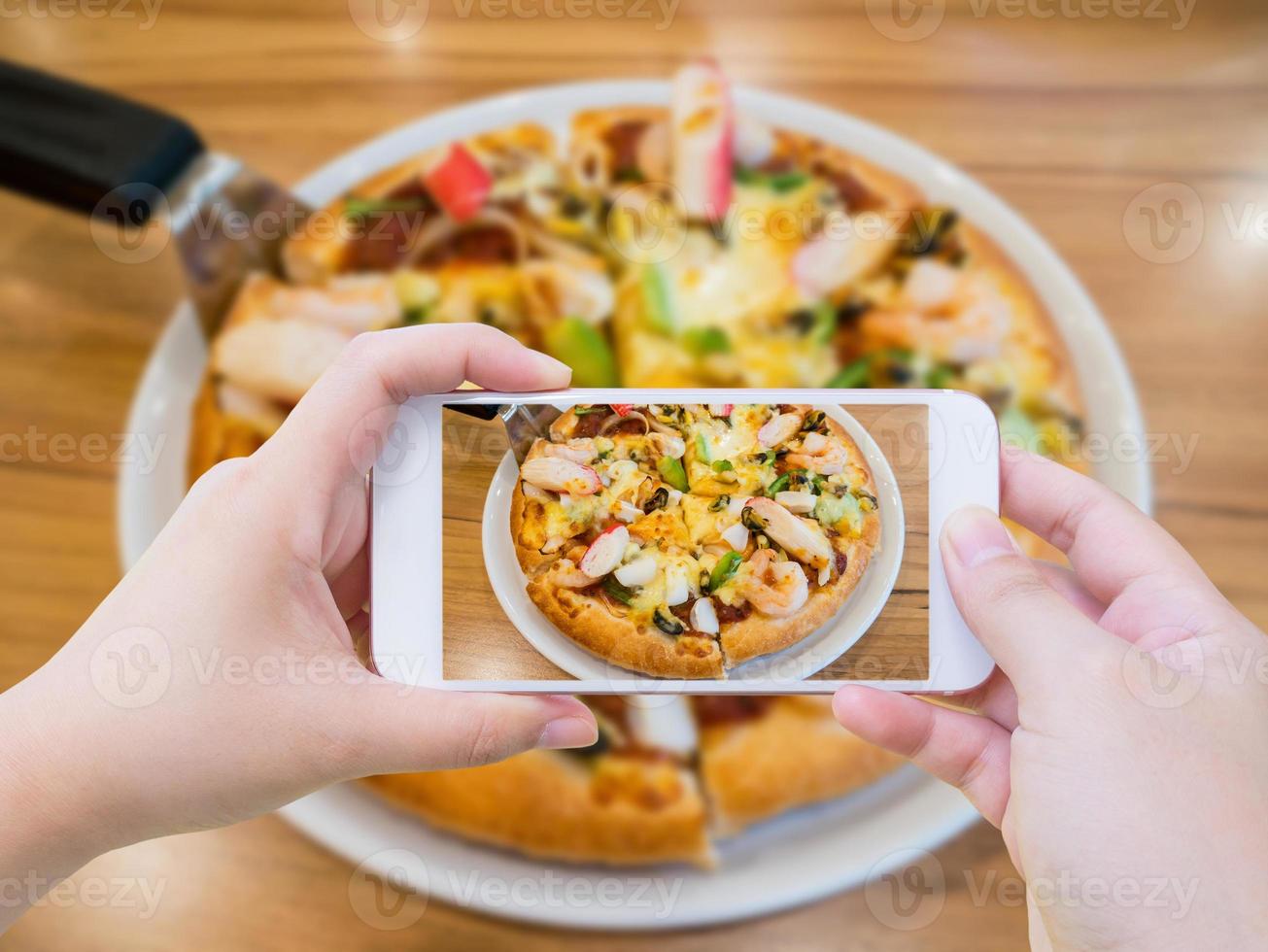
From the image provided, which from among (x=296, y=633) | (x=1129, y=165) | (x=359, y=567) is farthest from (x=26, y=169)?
(x=1129, y=165)

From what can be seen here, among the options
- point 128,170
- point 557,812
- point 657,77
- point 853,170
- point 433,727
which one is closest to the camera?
point 433,727

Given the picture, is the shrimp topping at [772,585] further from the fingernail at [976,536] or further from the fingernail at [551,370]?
the fingernail at [551,370]

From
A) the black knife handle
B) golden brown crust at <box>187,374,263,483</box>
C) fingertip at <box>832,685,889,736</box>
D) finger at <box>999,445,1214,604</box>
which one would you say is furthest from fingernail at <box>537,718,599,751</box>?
the black knife handle

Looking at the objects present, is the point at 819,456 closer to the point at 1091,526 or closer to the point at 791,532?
the point at 791,532

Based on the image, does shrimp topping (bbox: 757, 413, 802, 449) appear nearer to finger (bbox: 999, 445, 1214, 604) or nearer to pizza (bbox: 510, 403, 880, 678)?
pizza (bbox: 510, 403, 880, 678)

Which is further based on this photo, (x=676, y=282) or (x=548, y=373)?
(x=676, y=282)

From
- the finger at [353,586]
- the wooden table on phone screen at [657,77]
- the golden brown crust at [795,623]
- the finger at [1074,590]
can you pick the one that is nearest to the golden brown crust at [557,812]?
the wooden table on phone screen at [657,77]

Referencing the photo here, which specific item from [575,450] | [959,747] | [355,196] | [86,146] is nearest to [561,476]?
[575,450]
